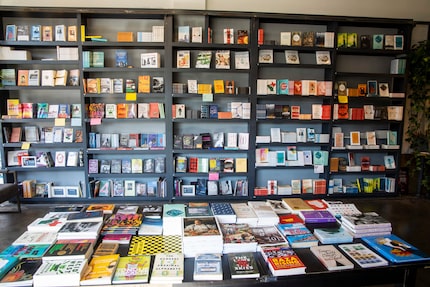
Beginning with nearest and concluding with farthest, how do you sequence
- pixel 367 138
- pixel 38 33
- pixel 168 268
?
pixel 168 268 → pixel 38 33 → pixel 367 138

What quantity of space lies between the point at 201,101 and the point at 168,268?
309 centimetres

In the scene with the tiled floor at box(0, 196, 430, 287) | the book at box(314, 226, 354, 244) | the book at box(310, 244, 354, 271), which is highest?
the book at box(314, 226, 354, 244)

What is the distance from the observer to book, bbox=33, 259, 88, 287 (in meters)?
1.28

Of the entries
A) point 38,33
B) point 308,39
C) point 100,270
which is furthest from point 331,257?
point 38,33

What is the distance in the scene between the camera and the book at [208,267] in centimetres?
136

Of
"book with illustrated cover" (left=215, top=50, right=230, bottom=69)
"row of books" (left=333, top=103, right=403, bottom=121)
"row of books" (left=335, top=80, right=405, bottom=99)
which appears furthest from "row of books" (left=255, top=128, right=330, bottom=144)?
"book with illustrated cover" (left=215, top=50, right=230, bottom=69)

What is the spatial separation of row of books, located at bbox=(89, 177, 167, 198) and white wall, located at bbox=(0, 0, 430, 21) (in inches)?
98.8

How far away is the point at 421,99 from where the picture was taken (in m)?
4.35

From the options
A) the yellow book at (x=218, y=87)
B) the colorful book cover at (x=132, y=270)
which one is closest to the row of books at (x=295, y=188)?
the yellow book at (x=218, y=87)

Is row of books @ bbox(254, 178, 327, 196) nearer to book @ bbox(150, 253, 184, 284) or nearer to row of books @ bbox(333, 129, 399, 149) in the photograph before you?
row of books @ bbox(333, 129, 399, 149)

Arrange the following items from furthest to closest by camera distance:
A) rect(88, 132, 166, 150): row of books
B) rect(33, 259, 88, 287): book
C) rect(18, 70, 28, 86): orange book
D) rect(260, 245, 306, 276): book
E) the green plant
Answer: the green plant → rect(88, 132, 166, 150): row of books → rect(18, 70, 28, 86): orange book → rect(260, 245, 306, 276): book → rect(33, 259, 88, 287): book

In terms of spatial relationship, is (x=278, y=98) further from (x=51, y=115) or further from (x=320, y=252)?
(x=51, y=115)

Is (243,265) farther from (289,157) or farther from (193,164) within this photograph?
(289,157)

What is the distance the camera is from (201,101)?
4.23 m
